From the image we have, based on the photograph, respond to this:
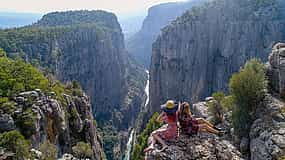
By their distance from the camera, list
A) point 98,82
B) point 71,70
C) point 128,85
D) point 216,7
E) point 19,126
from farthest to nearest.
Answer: point 128,85 < point 98,82 < point 71,70 < point 216,7 < point 19,126

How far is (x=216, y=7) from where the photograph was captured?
365ft

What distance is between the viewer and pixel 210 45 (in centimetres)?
11300

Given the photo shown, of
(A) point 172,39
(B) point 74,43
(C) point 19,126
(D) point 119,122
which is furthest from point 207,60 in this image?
(C) point 19,126

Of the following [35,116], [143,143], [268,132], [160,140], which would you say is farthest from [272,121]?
[143,143]

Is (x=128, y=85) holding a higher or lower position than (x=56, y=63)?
lower

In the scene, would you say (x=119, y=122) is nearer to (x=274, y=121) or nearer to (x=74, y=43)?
(x=74, y=43)

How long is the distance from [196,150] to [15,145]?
21.0m

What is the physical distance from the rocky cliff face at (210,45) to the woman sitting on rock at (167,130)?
83317 millimetres

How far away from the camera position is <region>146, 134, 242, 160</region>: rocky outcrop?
13258 mm

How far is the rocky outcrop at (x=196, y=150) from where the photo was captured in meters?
13.3

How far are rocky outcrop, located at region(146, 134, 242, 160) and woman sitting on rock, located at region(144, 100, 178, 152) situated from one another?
283mm

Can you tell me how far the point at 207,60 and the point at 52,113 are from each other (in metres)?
78.7

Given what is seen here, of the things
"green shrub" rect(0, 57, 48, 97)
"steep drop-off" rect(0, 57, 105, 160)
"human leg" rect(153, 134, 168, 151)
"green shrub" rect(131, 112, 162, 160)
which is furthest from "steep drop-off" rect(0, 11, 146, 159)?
"human leg" rect(153, 134, 168, 151)

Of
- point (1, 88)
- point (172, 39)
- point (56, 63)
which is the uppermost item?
point (1, 88)
